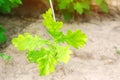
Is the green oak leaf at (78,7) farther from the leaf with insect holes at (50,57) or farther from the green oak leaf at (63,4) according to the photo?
the leaf with insect holes at (50,57)


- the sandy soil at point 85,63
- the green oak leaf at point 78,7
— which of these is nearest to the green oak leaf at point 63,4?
the green oak leaf at point 78,7

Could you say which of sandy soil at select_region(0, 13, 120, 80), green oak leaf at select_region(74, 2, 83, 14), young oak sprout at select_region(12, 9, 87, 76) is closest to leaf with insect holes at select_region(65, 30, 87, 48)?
young oak sprout at select_region(12, 9, 87, 76)

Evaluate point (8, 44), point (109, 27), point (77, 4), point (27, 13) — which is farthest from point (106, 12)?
point (8, 44)

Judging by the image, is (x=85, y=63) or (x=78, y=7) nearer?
(x=85, y=63)

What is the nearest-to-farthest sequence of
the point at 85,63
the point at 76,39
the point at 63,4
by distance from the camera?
1. the point at 76,39
2. the point at 85,63
3. the point at 63,4

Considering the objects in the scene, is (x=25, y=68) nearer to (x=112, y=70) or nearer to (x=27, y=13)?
(x=112, y=70)

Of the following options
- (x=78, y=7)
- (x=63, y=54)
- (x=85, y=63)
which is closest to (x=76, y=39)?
(x=63, y=54)

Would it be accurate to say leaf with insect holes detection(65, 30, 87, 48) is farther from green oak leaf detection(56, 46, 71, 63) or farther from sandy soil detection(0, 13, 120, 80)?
sandy soil detection(0, 13, 120, 80)

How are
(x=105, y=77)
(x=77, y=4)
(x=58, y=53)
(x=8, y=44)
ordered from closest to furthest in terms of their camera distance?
(x=58, y=53), (x=105, y=77), (x=8, y=44), (x=77, y=4)

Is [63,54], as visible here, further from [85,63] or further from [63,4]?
[63,4]
